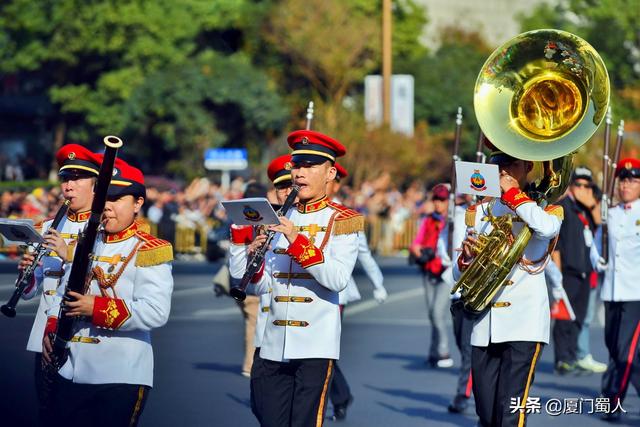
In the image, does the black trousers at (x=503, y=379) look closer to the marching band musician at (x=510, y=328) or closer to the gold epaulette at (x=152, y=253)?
the marching band musician at (x=510, y=328)

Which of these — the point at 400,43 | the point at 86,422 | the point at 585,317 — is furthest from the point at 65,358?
the point at 400,43

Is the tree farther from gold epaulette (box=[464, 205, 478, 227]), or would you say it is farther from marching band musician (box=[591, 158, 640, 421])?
gold epaulette (box=[464, 205, 478, 227])

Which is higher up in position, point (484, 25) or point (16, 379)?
point (484, 25)

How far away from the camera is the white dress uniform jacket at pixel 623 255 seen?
10.7 m

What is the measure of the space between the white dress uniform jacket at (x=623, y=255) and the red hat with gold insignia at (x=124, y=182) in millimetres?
5139

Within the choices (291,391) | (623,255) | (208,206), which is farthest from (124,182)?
(208,206)

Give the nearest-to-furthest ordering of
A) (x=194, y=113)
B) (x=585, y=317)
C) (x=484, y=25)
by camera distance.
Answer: (x=585, y=317), (x=194, y=113), (x=484, y=25)

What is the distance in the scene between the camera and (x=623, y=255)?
431 inches

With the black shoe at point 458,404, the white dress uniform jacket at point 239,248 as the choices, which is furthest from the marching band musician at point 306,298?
the black shoe at point 458,404

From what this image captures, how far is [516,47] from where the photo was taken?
317 inches

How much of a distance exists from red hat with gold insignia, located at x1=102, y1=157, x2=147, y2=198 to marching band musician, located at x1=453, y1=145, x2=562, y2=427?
2048mm

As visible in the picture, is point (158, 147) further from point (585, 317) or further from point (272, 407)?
point (272, 407)

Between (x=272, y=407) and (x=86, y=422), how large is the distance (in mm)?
1082

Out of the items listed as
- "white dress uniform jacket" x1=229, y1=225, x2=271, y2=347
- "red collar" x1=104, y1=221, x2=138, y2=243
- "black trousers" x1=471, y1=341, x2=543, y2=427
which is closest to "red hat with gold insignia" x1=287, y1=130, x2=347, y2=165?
"white dress uniform jacket" x1=229, y1=225, x2=271, y2=347
